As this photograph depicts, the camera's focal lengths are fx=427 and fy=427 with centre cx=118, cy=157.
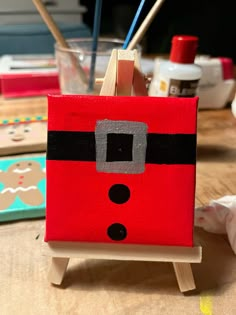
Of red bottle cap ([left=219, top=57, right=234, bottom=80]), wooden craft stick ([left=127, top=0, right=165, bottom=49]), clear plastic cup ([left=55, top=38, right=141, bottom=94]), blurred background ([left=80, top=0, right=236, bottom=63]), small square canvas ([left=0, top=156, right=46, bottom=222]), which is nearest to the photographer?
small square canvas ([left=0, top=156, right=46, bottom=222])

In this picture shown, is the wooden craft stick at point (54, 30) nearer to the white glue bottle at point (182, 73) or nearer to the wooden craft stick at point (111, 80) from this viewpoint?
the white glue bottle at point (182, 73)

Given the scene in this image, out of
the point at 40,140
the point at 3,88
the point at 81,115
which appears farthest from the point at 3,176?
the point at 3,88

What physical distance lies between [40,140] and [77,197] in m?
0.30

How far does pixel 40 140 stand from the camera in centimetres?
64

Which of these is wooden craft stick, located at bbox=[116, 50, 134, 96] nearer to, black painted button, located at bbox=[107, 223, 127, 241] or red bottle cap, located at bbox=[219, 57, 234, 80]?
black painted button, located at bbox=[107, 223, 127, 241]

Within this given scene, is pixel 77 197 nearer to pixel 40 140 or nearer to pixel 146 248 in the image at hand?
pixel 146 248

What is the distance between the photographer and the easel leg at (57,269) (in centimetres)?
37

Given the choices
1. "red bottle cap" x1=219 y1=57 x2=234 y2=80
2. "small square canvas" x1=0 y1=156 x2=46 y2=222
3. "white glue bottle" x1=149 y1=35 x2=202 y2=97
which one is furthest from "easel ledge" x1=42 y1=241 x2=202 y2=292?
"red bottle cap" x1=219 y1=57 x2=234 y2=80

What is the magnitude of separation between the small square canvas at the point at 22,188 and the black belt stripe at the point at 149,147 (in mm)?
131

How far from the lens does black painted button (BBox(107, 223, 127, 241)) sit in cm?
37

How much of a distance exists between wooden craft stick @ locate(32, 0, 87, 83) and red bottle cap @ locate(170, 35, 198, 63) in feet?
0.53

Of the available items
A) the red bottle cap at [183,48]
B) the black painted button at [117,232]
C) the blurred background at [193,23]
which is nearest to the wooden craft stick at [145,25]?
the red bottle cap at [183,48]

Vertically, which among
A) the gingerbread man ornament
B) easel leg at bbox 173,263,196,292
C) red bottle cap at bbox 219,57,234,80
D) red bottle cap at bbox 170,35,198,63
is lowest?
the gingerbread man ornament

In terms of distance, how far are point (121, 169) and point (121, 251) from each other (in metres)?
0.07
